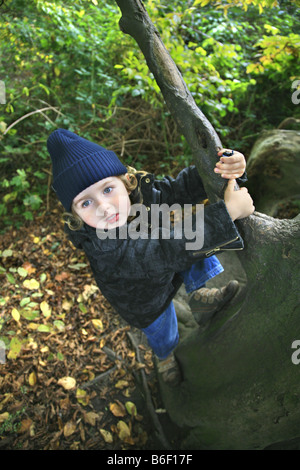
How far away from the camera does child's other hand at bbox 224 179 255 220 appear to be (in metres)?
1.41

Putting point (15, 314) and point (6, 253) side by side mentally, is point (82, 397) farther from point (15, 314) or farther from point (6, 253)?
point (6, 253)

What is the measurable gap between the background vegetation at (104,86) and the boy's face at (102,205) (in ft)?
6.61

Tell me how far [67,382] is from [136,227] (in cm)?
198

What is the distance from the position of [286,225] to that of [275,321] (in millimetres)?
562

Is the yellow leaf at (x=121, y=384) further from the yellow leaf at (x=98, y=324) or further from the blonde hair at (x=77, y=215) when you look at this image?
the blonde hair at (x=77, y=215)

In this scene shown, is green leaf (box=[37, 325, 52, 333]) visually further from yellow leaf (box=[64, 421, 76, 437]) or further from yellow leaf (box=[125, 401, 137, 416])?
yellow leaf (box=[125, 401, 137, 416])

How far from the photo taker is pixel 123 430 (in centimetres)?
270

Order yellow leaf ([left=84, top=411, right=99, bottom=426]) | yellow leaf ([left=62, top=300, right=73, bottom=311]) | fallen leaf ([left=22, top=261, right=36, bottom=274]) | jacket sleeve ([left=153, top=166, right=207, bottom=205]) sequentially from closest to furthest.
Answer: jacket sleeve ([left=153, top=166, right=207, bottom=205]) → yellow leaf ([left=84, top=411, right=99, bottom=426]) → yellow leaf ([left=62, top=300, right=73, bottom=311]) → fallen leaf ([left=22, top=261, right=36, bottom=274])

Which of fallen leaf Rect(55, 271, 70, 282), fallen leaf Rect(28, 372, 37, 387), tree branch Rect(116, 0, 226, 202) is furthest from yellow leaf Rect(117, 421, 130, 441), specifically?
tree branch Rect(116, 0, 226, 202)

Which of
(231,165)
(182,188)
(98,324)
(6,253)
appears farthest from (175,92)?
(6,253)

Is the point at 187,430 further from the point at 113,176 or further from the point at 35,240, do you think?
the point at 35,240

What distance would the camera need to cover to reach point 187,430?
2.48 m

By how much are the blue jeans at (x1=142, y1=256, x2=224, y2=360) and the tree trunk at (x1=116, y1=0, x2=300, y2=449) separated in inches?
8.7

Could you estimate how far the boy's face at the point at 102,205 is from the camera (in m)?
1.66
